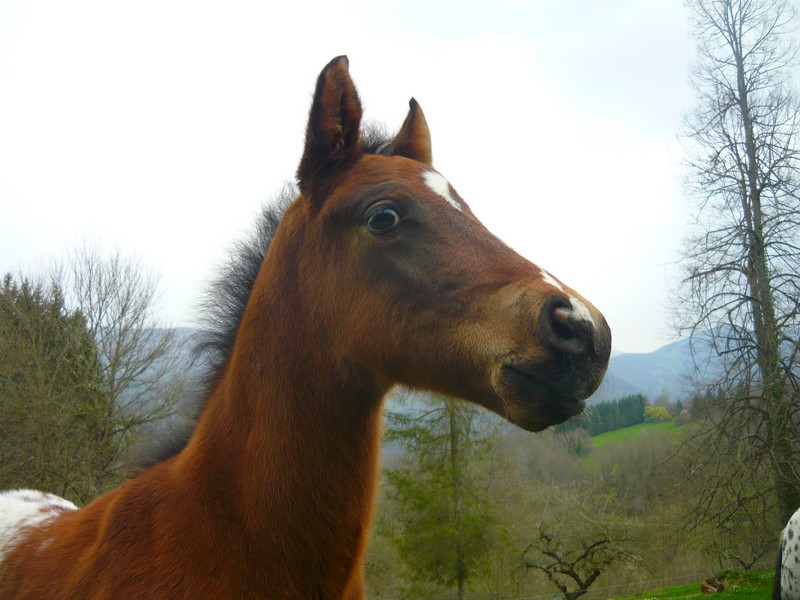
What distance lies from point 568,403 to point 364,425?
42.6 inches

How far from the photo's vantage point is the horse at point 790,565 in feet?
33.4

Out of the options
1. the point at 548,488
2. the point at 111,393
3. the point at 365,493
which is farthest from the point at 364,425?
the point at 548,488

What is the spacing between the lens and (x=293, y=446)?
2.74m

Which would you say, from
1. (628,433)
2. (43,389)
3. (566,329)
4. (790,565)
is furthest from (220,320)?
(628,433)

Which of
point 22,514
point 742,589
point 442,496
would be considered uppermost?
point 22,514

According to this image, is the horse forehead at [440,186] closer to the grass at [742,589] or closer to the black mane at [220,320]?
the black mane at [220,320]

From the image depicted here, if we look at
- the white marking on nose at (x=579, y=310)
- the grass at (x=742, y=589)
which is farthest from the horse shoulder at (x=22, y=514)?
the grass at (x=742, y=589)

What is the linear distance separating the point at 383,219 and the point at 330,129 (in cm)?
64

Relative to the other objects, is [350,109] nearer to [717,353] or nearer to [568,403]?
[568,403]

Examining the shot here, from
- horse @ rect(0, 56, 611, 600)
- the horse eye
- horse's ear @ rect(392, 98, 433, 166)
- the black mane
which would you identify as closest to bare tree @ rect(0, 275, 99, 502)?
the black mane

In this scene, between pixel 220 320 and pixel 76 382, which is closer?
pixel 220 320

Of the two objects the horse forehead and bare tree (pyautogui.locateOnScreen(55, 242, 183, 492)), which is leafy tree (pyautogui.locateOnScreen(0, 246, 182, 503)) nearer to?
bare tree (pyautogui.locateOnScreen(55, 242, 183, 492))

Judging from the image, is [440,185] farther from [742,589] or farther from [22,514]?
[742,589]

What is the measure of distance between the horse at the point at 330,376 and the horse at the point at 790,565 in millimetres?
10691
